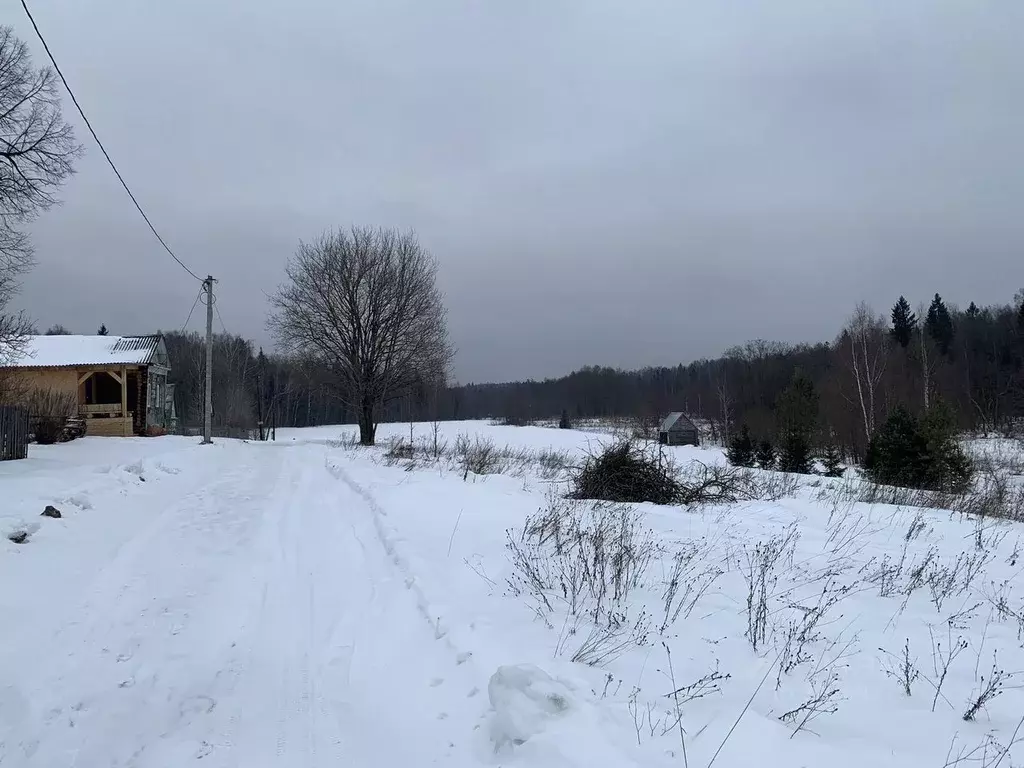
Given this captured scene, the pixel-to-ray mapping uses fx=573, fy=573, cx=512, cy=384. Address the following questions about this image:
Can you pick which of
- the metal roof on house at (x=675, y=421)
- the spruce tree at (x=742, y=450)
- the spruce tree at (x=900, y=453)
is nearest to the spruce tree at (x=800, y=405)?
the spruce tree at (x=742, y=450)

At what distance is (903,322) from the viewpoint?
7081 cm

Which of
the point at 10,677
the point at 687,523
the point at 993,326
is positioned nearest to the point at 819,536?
the point at 687,523

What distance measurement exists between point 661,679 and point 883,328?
4177 centimetres

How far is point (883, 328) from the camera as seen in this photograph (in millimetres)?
37688

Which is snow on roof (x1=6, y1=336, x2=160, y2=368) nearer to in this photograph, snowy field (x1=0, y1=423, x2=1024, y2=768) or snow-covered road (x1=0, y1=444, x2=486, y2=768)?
snowy field (x1=0, y1=423, x2=1024, y2=768)

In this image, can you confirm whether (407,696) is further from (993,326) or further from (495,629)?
(993,326)

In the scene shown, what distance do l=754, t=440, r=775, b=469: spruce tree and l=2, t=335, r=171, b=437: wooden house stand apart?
31.1 meters

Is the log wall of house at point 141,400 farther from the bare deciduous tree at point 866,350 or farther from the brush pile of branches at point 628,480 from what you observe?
the bare deciduous tree at point 866,350

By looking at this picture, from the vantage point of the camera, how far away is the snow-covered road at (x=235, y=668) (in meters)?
3.04

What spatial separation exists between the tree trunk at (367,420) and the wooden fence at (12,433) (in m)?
16.3

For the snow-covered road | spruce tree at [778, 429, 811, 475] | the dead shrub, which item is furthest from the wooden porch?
spruce tree at [778, 429, 811, 475]

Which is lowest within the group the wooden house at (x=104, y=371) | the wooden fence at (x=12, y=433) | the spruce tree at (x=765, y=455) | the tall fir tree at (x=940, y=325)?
the spruce tree at (x=765, y=455)

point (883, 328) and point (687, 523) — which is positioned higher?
point (883, 328)

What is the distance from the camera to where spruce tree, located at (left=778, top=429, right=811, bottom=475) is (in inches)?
1042
